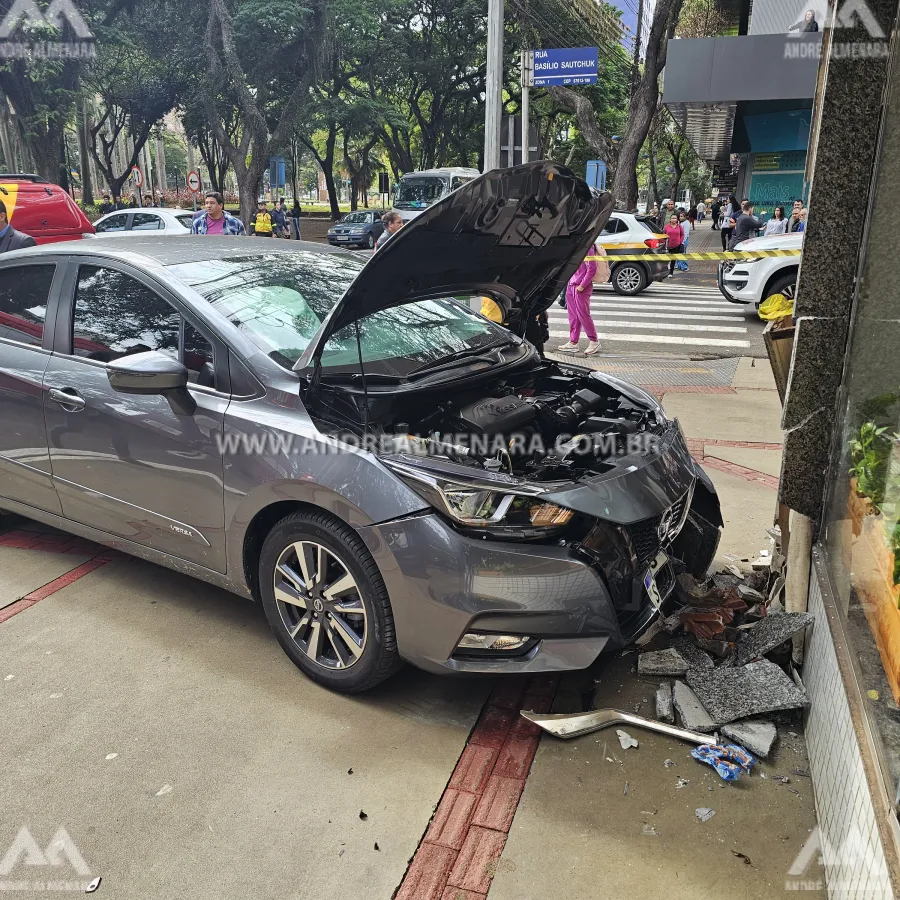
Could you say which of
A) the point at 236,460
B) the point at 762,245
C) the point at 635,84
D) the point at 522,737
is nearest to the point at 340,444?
the point at 236,460

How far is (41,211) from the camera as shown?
11789 mm

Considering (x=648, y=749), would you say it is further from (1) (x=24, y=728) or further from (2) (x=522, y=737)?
(1) (x=24, y=728)

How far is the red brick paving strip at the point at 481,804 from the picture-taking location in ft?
7.65

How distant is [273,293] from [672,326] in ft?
32.8

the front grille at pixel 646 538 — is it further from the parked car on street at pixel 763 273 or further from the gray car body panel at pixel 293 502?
the parked car on street at pixel 763 273

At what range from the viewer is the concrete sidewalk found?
2322 mm

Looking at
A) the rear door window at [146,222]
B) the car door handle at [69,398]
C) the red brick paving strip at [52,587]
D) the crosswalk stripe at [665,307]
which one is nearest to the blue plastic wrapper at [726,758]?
the car door handle at [69,398]

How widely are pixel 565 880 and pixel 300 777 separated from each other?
3.15 feet

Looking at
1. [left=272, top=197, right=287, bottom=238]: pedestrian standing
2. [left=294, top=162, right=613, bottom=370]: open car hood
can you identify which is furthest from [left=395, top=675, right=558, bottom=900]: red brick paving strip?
[left=272, top=197, right=287, bottom=238]: pedestrian standing

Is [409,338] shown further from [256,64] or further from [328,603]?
[256,64]

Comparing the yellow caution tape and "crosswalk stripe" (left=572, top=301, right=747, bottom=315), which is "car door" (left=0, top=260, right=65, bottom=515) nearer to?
the yellow caution tape

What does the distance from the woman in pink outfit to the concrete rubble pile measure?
6127mm

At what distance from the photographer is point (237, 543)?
128 inches

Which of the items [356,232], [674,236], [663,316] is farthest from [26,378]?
[356,232]
